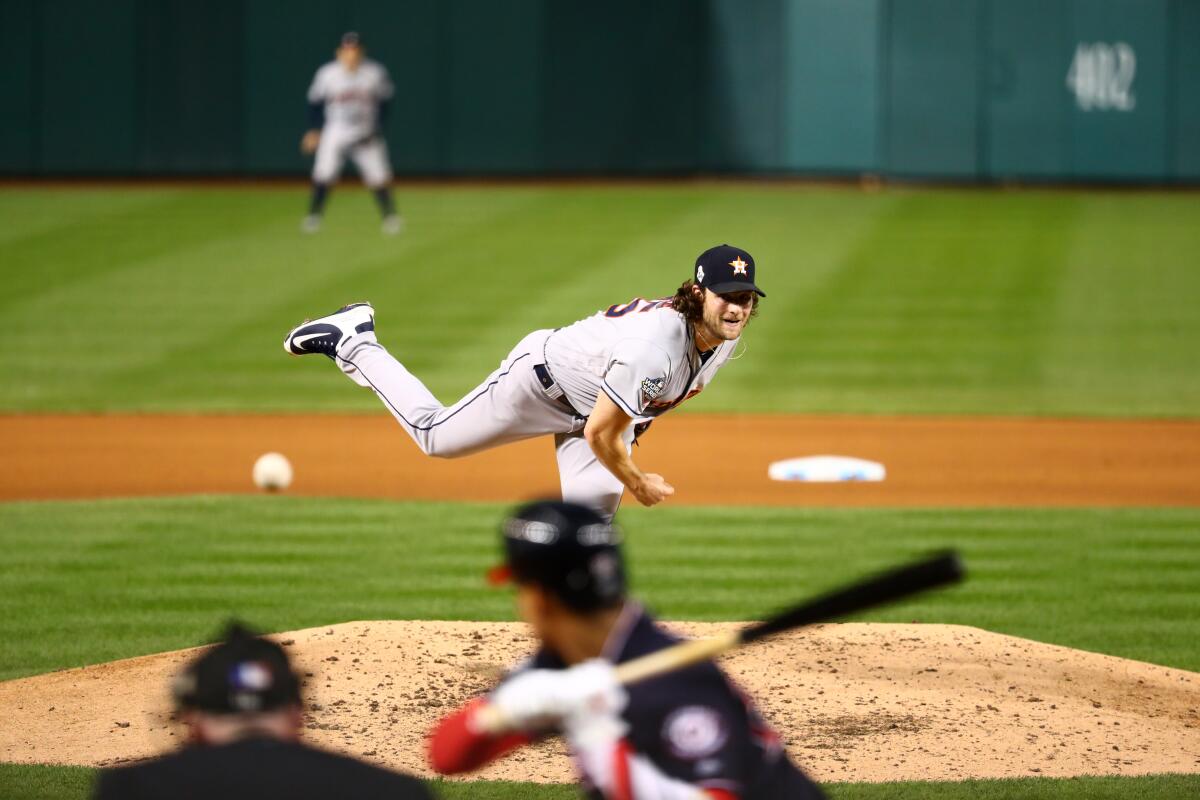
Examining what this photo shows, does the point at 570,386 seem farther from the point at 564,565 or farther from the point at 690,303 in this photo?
Answer: the point at 564,565

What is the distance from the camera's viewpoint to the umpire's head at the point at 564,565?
3.02 m

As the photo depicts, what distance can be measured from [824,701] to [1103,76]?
68.0 feet

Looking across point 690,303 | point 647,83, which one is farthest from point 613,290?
point 690,303

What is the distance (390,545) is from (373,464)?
8.22 ft

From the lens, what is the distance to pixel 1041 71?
25.6 m

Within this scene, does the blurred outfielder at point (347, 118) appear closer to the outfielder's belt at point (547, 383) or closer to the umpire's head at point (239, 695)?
the outfielder's belt at point (547, 383)

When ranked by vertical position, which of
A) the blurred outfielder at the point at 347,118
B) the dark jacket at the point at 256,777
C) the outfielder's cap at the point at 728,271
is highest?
the blurred outfielder at the point at 347,118

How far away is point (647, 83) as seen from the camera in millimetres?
26172

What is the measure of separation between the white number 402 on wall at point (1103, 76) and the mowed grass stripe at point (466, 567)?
52.7 feet

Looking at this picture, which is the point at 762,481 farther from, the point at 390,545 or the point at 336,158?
the point at 336,158

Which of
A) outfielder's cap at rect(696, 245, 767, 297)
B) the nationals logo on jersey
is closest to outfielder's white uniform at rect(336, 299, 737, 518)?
outfielder's cap at rect(696, 245, 767, 297)

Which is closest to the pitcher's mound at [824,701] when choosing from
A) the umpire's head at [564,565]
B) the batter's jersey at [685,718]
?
the batter's jersey at [685,718]

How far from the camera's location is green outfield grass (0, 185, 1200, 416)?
49.7 feet

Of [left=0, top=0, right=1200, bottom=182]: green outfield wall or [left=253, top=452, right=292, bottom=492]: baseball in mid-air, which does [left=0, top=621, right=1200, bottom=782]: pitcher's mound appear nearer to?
[left=253, top=452, right=292, bottom=492]: baseball in mid-air
